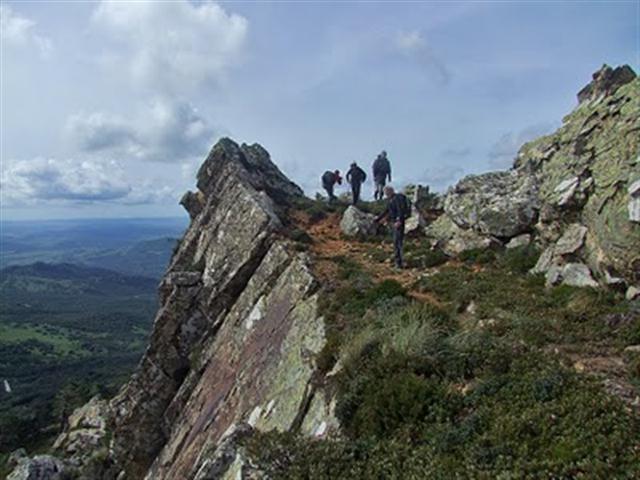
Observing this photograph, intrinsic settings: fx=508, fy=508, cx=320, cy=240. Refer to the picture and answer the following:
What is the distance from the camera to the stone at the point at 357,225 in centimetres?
2617

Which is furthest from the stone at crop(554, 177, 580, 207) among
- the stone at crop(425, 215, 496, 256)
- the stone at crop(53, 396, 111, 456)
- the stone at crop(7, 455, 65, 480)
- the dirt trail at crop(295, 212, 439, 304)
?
the stone at crop(53, 396, 111, 456)

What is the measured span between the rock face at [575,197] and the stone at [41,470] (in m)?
27.3

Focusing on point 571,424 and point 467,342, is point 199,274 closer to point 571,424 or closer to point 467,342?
point 467,342

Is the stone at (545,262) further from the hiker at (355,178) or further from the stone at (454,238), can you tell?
the hiker at (355,178)

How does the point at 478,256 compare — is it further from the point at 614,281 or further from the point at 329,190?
the point at 329,190

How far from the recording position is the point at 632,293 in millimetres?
12875

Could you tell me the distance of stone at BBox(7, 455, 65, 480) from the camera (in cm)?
3134

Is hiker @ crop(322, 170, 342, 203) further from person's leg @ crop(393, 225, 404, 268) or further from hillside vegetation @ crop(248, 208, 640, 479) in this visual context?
hillside vegetation @ crop(248, 208, 640, 479)

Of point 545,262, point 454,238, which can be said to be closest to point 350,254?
point 454,238

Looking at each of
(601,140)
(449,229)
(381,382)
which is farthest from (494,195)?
(381,382)

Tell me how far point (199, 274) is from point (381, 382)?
18.4 metres

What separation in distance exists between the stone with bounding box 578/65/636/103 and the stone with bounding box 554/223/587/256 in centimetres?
1110

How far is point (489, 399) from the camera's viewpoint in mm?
8352

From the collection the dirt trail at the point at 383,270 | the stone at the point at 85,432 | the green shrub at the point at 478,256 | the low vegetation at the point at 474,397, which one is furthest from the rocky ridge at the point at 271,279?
the stone at the point at 85,432
